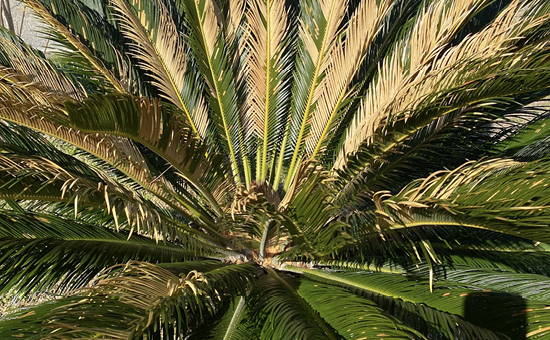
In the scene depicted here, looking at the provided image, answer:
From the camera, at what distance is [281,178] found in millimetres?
3551

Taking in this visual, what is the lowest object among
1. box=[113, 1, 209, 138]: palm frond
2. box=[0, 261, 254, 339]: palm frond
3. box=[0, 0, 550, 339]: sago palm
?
box=[0, 261, 254, 339]: palm frond

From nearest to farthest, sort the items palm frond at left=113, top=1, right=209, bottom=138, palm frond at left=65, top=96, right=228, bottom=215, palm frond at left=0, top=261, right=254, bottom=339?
palm frond at left=0, top=261, right=254, bottom=339 → palm frond at left=65, top=96, right=228, bottom=215 → palm frond at left=113, top=1, right=209, bottom=138

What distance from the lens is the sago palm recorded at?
1669 mm

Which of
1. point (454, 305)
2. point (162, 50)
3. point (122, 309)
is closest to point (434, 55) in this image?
point (454, 305)

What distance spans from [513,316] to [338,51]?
74.9 inches

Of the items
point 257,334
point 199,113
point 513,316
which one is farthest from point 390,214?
point 199,113

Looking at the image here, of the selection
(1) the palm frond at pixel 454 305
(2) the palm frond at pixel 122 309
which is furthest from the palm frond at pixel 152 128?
(1) the palm frond at pixel 454 305

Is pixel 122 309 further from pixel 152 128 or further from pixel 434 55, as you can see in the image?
pixel 434 55

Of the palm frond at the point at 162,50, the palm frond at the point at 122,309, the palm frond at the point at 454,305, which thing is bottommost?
the palm frond at the point at 122,309

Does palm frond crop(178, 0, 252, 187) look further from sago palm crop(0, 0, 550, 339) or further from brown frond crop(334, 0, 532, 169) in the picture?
brown frond crop(334, 0, 532, 169)

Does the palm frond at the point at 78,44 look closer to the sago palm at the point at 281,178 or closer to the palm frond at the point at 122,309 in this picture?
the sago palm at the point at 281,178

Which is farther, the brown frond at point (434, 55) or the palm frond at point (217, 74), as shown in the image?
the palm frond at point (217, 74)

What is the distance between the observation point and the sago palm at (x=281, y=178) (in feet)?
5.48

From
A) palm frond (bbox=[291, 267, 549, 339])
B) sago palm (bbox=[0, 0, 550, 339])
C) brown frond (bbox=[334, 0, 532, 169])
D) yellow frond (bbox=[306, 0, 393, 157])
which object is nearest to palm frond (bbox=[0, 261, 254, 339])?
sago palm (bbox=[0, 0, 550, 339])
